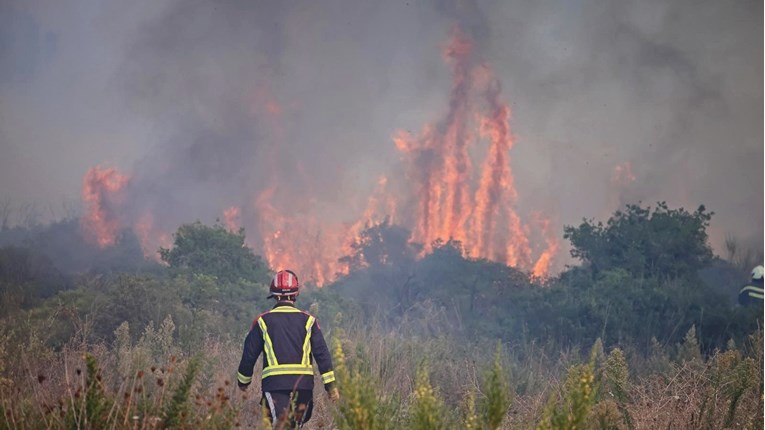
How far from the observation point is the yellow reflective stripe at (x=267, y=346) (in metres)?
7.48

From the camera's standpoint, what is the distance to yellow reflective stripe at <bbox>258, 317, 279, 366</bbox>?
7484 millimetres

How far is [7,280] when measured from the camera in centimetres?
1841

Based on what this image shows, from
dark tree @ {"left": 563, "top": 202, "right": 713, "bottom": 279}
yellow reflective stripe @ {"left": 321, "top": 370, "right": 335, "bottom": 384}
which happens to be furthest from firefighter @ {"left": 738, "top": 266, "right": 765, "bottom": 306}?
yellow reflective stripe @ {"left": 321, "top": 370, "right": 335, "bottom": 384}

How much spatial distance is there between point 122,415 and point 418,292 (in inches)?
698

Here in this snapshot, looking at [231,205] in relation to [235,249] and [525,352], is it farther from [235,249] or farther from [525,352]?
[525,352]

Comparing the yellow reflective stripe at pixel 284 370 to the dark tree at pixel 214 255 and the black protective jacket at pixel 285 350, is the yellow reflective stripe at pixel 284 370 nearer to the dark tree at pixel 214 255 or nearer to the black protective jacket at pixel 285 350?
the black protective jacket at pixel 285 350

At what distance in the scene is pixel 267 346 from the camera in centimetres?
750

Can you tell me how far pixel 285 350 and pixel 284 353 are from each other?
0.10ft

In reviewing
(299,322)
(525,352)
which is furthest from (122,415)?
(525,352)

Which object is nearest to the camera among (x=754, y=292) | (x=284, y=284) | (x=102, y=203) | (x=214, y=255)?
(x=284, y=284)

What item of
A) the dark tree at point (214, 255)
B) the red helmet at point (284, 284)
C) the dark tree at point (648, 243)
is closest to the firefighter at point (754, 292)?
the dark tree at point (648, 243)

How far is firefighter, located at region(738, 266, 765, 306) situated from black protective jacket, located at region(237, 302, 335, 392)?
Answer: 476 inches

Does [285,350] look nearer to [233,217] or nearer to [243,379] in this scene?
[243,379]

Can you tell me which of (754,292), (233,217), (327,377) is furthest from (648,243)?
(233,217)
